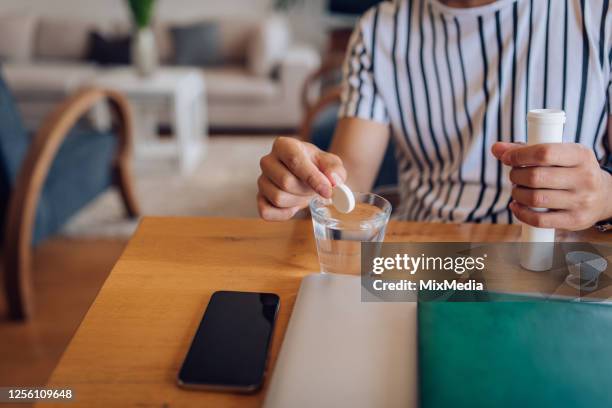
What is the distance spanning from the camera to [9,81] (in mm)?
3615

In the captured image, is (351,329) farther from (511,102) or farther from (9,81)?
(9,81)

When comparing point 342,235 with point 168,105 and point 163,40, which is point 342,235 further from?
point 163,40

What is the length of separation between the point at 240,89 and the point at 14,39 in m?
1.75

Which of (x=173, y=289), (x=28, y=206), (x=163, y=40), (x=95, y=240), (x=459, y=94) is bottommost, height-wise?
(x=95, y=240)

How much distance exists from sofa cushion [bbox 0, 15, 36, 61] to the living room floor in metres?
1.61

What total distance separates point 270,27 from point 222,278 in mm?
3495

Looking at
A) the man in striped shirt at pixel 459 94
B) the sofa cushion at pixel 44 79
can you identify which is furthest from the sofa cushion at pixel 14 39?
the man in striped shirt at pixel 459 94

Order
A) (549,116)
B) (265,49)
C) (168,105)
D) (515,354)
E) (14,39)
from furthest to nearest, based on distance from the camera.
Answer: (14,39) → (265,49) → (168,105) → (549,116) → (515,354)

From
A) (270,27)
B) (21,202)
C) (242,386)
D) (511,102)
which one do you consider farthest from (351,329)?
(270,27)

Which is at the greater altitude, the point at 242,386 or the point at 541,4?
the point at 541,4

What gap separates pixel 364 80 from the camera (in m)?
0.96

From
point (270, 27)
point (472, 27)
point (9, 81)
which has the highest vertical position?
point (472, 27)

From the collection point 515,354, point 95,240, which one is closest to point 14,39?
point 95,240

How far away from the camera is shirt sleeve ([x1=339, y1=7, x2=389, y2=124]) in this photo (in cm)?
95
